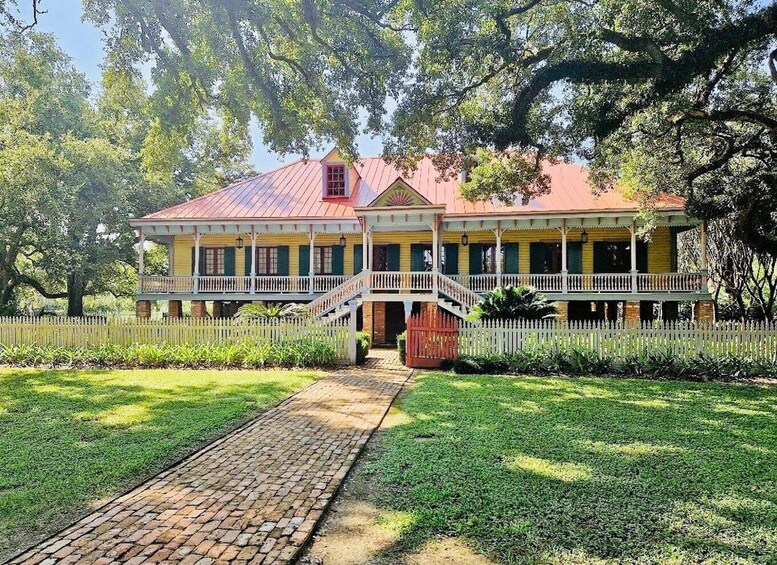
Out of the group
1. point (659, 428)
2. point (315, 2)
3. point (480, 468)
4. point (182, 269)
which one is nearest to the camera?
point (480, 468)

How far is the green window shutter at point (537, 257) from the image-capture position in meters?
22.6

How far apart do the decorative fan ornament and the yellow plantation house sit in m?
0.04

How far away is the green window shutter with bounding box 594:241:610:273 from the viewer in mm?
22172

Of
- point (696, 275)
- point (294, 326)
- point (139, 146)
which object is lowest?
point (294, 326)

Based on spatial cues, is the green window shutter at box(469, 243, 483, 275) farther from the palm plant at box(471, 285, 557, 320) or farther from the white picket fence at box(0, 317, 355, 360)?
the white picket fence at box(0, 317, 355, 360)

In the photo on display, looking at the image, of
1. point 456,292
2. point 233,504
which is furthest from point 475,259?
point 233,504

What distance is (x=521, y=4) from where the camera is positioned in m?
11.6

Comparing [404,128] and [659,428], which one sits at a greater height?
[404,128]

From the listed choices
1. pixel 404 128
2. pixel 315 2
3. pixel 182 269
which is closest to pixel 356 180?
pixel 182 269

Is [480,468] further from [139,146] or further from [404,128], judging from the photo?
[139,146]

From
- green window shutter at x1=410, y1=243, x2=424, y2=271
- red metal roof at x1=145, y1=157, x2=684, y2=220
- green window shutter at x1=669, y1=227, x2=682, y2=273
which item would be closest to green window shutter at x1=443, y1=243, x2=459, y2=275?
green window shutter at x1=410, y1=243, x2=424, y2=271

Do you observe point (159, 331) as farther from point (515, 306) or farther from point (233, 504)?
point (233, 504)

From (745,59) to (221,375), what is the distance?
51.2ft

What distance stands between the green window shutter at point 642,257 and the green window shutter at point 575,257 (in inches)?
96.9
